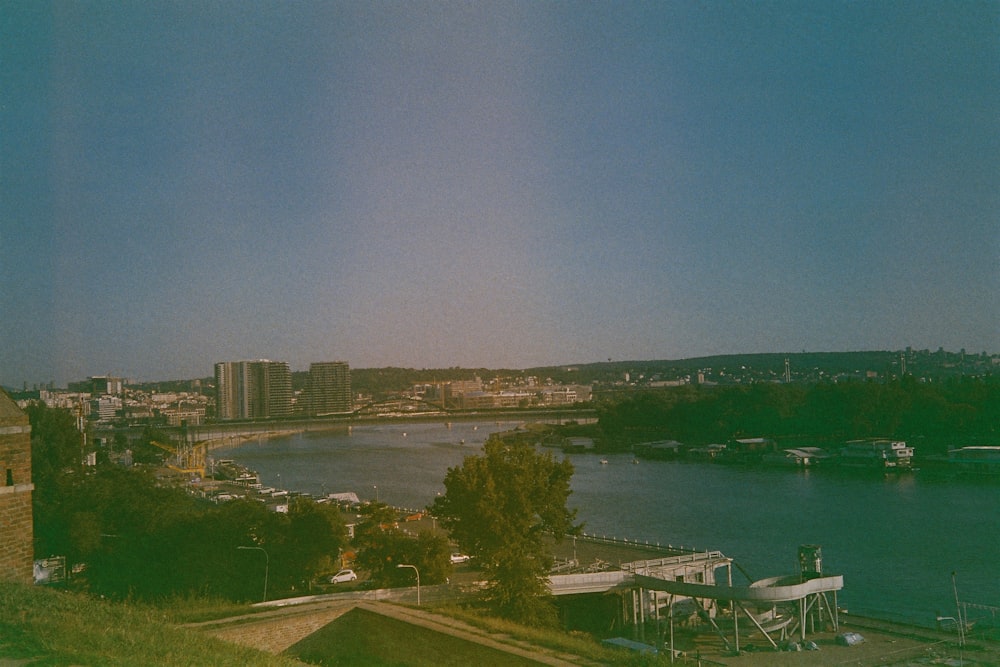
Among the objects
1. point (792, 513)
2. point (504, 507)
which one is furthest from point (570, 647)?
point (792, 513)

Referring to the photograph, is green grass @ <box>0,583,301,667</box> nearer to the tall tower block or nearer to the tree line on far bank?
the tall tower block

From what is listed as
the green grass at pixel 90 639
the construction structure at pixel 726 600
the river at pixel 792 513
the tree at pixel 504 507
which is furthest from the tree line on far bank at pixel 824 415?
the green grass at pixel 90 639

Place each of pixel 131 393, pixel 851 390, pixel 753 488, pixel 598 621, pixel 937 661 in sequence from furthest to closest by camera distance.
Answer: pixel 131 393 < pixel 851 390 < pixel 753 488 < pixel 598 621 < pixel 937 661

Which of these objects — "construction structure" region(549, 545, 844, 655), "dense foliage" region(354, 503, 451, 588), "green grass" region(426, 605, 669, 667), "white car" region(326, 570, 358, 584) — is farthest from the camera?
"white car" region(326, 570, 358, 584)

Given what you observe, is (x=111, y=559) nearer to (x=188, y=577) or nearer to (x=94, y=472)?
(x=188, y=577)

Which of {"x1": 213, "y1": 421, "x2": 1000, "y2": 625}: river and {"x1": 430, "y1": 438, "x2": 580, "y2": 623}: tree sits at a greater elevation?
{"x1": 430, "y1": 438, "x2": 580, "y2": 623}: tree

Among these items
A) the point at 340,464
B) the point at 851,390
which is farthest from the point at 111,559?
the point at 851,390

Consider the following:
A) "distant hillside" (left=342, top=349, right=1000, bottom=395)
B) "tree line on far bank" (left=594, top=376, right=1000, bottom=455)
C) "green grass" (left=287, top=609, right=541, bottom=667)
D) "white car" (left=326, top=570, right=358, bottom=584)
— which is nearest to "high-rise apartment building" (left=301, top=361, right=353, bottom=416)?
"distant hillside" (left=342, top=349, right=1000, bottom=395)
